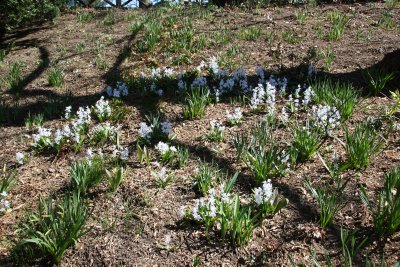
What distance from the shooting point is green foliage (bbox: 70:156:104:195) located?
319 centimetres

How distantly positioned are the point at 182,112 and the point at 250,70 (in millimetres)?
1640

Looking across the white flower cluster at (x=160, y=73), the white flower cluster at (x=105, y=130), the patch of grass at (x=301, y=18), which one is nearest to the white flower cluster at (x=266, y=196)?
the white flower cluster at (x=105, y=130)

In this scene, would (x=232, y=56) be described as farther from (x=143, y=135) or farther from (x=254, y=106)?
(x=143, y=135)

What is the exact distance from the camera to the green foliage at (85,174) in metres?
3.19

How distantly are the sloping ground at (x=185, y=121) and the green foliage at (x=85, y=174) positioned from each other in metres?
0.14

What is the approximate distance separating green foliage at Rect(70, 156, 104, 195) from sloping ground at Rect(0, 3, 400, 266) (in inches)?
5.4

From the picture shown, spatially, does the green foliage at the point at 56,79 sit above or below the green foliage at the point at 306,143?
above

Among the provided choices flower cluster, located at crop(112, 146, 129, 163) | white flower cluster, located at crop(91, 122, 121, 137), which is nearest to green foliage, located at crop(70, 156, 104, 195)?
flower cluster, located at crop(112, 146, 129, 163)

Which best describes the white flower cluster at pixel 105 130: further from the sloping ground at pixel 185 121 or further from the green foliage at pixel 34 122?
the green foliage at pixel 34 122

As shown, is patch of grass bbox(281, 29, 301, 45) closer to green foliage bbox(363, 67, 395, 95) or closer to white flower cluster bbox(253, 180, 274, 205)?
green foliage bbox(363, 67, 395, 95)

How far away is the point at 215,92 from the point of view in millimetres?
5016

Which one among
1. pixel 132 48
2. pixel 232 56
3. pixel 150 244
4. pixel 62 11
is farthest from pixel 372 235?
pixel 62 11

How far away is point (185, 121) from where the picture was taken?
4.63 m

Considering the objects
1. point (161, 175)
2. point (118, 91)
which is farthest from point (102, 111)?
point (161, 175)
